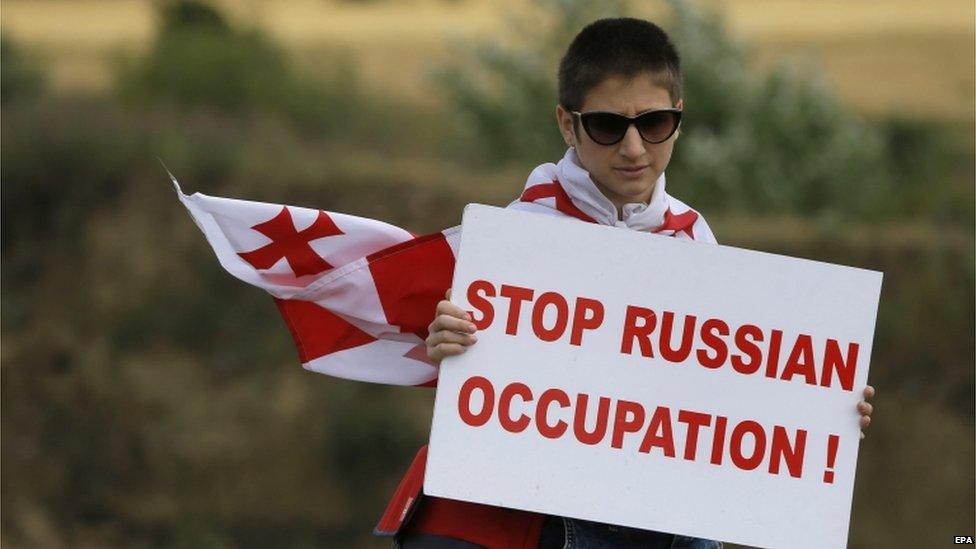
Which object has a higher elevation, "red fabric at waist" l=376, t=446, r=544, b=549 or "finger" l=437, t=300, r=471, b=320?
"finger" l=437, t=300, r=471, b=320

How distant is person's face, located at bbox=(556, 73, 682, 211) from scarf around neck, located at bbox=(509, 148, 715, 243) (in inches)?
1.3

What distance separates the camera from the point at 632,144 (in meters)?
3.78

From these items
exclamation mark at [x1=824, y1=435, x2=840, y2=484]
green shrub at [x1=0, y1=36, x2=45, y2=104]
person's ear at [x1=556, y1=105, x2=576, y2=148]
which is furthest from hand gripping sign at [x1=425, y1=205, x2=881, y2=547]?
green shrub at [x1=0, y1=36, x2=45, y2=104]

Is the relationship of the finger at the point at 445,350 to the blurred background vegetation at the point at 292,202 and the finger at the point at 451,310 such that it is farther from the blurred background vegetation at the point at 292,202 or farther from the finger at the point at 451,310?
the blurred background vegetation at the point at 292,202

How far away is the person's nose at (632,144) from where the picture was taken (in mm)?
3781

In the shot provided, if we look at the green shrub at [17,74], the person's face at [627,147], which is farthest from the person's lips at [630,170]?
the green shrub at [17,74]

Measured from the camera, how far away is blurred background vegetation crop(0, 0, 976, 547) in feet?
35.8

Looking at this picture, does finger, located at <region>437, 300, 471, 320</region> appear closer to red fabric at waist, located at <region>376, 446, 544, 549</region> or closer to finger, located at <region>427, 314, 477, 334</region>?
finger, located at <region>427, 314, 477, 334</region>

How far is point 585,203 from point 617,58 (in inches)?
12.7

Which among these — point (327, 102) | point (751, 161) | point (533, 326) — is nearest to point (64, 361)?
point (327, 102)

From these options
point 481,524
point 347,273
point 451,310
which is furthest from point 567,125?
point 481,524

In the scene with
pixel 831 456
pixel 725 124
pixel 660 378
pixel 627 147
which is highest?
pixel 725 124

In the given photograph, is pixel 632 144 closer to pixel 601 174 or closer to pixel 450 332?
pixel 601 174

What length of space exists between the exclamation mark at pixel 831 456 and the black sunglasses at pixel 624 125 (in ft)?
2.43
